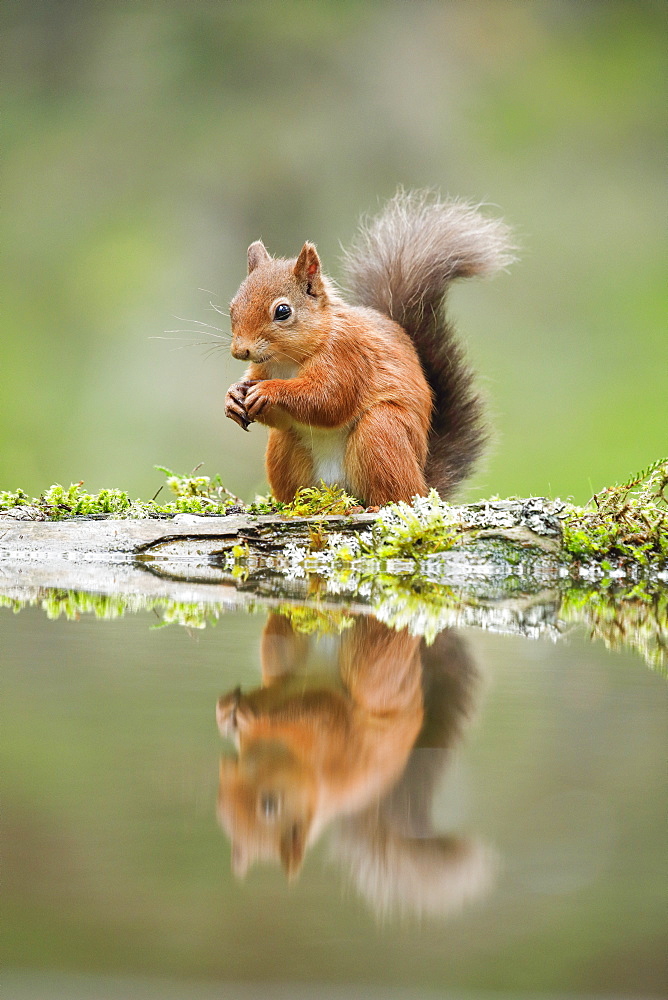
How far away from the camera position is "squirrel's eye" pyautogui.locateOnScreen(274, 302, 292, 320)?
2.63 m

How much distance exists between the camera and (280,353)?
2.68m

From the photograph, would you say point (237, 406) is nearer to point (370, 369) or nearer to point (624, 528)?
point (370, 369)

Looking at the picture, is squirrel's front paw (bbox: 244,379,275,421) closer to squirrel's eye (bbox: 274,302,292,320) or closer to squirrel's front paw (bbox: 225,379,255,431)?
squirrel's front paw (bbox: 225,379,255,431)

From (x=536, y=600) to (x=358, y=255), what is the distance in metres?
1.82

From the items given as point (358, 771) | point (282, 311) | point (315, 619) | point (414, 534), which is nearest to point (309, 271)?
point (282, 311)

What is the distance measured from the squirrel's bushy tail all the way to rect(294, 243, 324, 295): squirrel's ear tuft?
50 cm

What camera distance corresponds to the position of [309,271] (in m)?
2.69

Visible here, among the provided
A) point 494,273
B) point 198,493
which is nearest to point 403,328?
point 494,273

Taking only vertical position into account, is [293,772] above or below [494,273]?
below

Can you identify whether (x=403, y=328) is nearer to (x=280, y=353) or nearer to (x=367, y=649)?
(x=280, y=353)

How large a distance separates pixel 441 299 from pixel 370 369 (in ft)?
1.91

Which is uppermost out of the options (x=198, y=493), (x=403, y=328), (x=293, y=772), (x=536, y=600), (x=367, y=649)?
(x=403, y=328)

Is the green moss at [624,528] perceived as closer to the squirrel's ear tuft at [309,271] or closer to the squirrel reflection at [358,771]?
the squirrel's ear tuft at [309,271]

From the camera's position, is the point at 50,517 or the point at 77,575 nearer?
the point at 77,575
